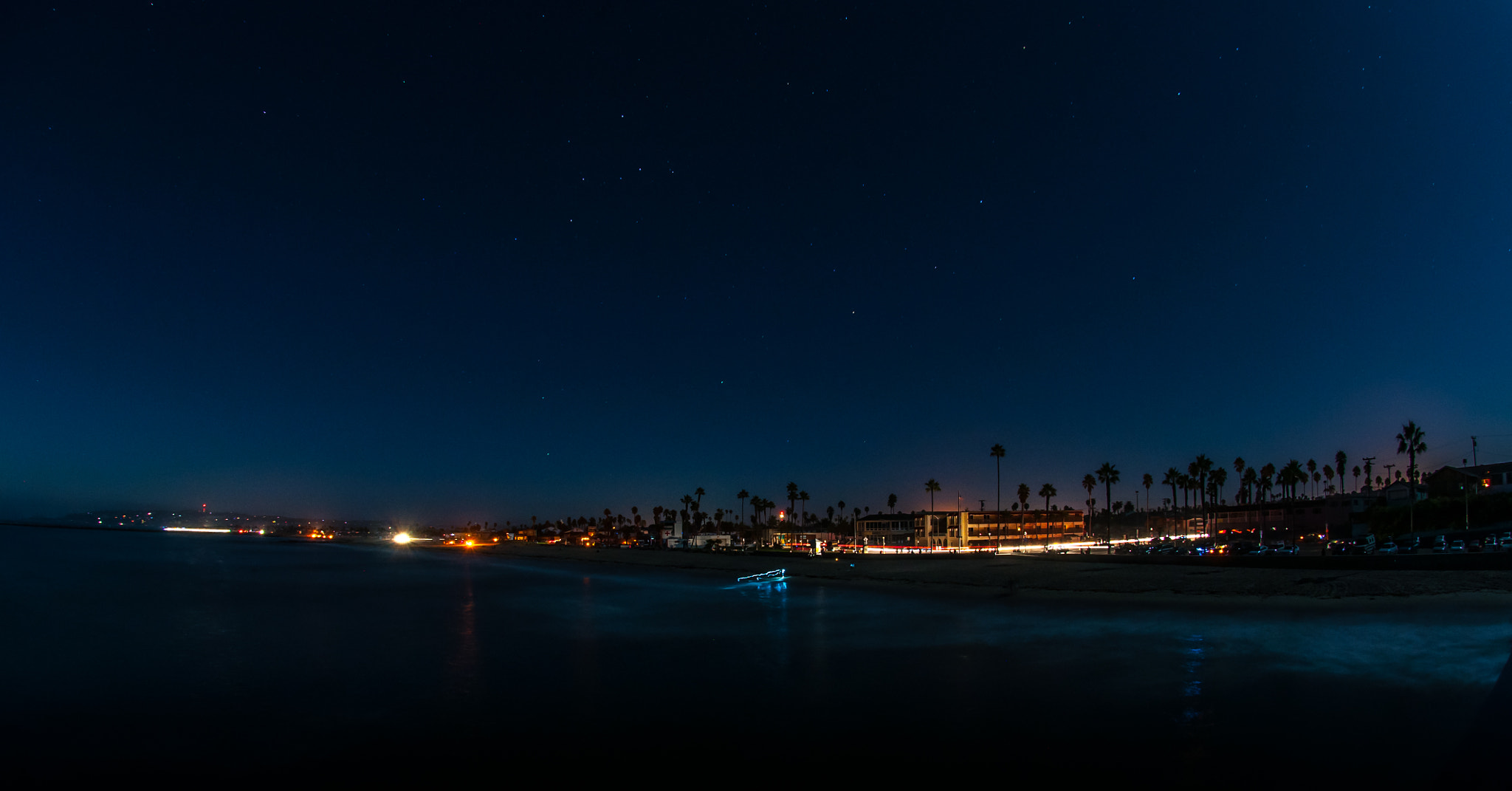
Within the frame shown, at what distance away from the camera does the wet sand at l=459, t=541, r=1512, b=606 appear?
1335 inches

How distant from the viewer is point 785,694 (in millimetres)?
18703

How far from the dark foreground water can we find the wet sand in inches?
200

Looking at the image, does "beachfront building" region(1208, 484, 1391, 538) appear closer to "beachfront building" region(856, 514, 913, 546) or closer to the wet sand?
"beachfront building" region(856, 514, 913, 546)

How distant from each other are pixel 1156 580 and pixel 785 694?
34828mm

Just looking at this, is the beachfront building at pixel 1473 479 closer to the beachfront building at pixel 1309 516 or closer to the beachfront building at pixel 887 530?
the beachfront building at pixel 1309 516

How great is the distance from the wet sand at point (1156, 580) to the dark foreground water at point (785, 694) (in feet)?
16.7

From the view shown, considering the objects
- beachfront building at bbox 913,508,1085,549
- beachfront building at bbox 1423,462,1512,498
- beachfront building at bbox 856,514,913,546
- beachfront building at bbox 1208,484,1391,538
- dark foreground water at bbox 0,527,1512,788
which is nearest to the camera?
dark foreground water at bbox 0,527,1512,788

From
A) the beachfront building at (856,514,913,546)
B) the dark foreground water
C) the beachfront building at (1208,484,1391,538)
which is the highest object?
the dark foreground water

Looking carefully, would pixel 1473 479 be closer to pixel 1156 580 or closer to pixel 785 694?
pixel 1156 580

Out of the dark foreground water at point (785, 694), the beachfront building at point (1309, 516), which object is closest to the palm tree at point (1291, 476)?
the beachfront building at point (1309, 516)

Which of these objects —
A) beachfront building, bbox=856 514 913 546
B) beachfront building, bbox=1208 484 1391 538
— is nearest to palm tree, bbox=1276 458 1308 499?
beachfront building, bbox=1208 484 1391 538

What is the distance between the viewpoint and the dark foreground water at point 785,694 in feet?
44.4

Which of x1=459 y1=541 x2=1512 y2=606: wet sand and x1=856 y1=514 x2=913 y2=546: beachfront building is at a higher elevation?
x1=459 y1=541 x2=1512 y2=606: wet sand

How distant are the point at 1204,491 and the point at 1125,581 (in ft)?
381
